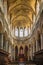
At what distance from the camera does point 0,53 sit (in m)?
26.2

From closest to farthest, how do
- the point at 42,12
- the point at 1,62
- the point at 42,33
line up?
the point at 1,62 → the point at 42,12 → the point at 42,33

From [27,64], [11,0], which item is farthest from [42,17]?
[11,0]

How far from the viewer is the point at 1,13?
3262cm

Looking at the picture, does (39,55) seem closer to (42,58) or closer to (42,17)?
(42,58)

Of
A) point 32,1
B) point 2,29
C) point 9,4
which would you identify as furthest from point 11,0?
point 2,29

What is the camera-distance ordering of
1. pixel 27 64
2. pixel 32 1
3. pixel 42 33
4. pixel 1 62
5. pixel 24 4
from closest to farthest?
1. pixel 1 62
2. pixel 27 64
3. pixel 42 33
4. pixel 32 1
5. pixel 24 4

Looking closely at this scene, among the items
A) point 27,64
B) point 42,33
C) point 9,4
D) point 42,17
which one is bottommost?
point 27,64

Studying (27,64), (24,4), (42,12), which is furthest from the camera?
(24,4)

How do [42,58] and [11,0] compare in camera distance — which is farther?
[11,0]

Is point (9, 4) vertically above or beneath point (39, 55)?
above

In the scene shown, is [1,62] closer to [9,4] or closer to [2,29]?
[2,29]

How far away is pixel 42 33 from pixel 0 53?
9983mm

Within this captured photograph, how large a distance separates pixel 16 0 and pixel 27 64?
2113cm

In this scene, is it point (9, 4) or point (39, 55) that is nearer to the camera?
point (39, 55)
